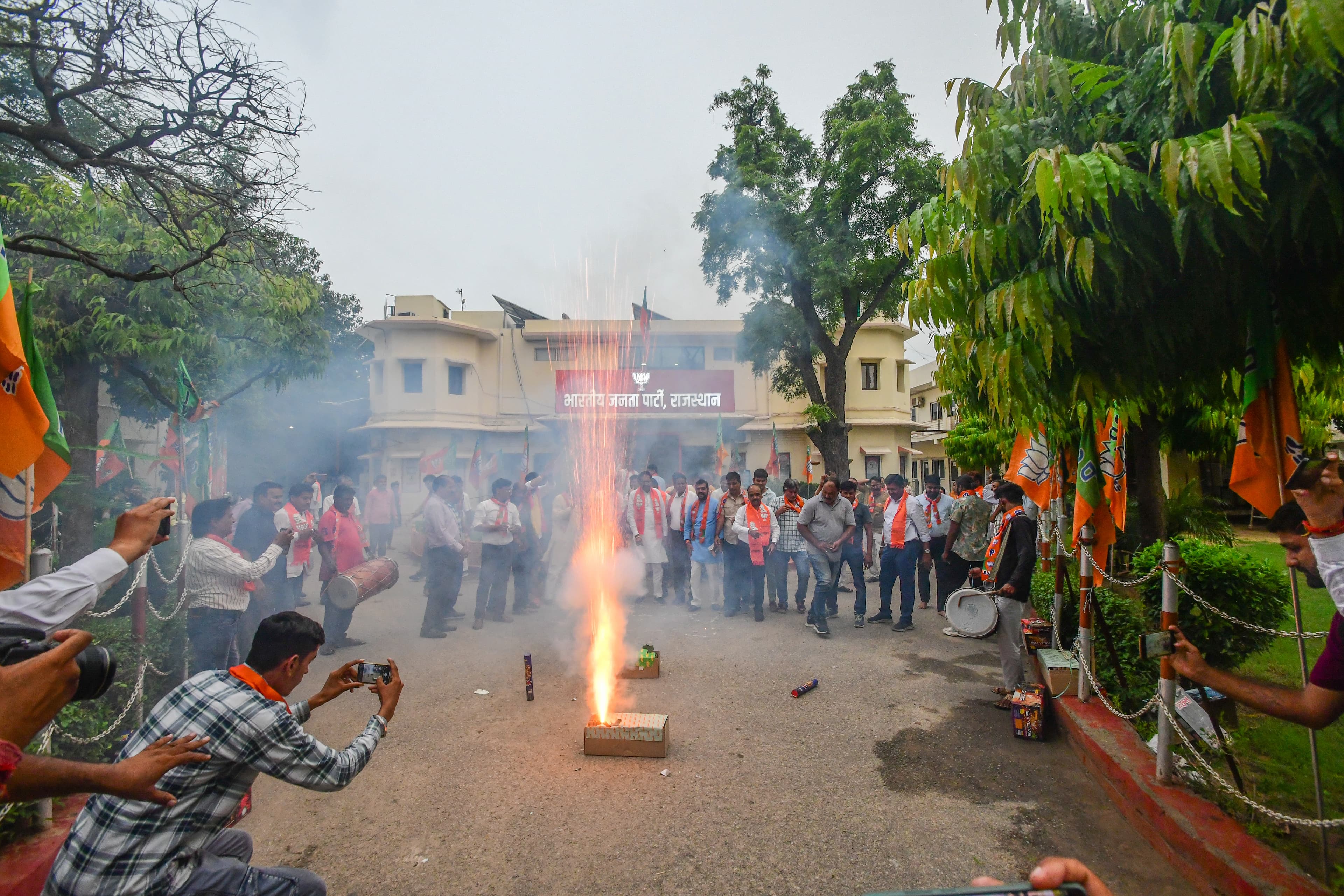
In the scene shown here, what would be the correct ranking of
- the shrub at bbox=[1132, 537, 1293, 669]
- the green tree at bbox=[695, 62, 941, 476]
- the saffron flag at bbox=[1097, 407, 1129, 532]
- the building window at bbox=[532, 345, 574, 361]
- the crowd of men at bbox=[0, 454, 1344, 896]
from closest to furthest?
the crowd of men at bbox=[0, 454, 1344, 896]
the shrub at bbox=[1132, 537, 1293, 669]
the saffron flag at bbox=[1097, 407, 1129, 532]
the green tree at bbox=[695, 62, 941, 476]
the building window at bbox=[532, 345, 574, 361]

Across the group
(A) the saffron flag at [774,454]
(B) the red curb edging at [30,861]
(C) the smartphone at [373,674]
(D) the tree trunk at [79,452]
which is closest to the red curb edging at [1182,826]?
(C) the smartphone at [373,674]

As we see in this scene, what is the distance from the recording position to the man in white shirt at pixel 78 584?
2.33 metres

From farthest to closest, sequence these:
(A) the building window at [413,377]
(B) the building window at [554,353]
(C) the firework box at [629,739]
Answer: (B) the building window at [554,353] < (A) the building window at [413,377] < (C) the firework box at [629,739]

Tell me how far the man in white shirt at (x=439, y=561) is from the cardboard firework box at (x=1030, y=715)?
6.35 metres

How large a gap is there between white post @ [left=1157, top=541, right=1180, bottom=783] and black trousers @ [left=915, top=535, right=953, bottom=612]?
4.42 meters

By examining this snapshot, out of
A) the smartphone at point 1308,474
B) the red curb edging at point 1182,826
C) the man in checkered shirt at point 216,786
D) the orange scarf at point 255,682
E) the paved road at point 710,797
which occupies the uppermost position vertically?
the smartphone at point 1308,474

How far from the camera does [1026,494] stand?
693 cm

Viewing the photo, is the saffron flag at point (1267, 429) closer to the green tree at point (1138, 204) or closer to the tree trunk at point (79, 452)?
the green tree at point (1138, 204)

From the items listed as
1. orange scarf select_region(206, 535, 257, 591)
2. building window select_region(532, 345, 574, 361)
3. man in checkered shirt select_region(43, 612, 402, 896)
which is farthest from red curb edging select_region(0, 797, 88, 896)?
building window select_region(532, 345, 574, 361)

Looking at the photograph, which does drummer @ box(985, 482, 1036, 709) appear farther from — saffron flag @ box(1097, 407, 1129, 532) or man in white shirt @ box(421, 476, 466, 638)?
man in white shirt @ box(421, 476, 466, 638)

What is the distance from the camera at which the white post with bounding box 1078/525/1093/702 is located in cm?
519

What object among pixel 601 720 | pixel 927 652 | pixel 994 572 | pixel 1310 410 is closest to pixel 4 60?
pixel 601 720

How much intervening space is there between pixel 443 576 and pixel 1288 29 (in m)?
8.68

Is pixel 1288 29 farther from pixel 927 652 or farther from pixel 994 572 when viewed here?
pixel 927 652
